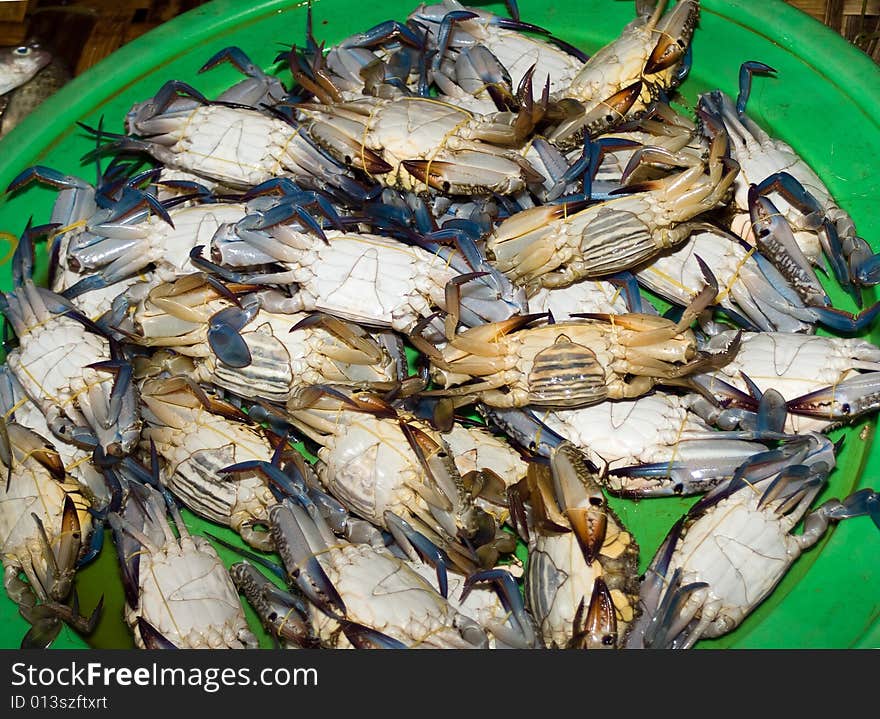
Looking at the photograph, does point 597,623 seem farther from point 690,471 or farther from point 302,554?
point 302,554

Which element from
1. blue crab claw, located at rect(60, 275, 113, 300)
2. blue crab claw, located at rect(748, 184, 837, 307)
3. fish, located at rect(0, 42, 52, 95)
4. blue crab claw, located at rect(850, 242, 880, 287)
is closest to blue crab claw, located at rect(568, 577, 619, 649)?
blue crab claw, located at rect(748, 184, 837, 307)

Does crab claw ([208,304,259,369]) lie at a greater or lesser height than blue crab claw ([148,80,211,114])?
lesser

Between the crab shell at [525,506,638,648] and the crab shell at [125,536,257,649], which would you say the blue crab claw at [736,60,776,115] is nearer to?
the crab shell at [525,506,638,648]

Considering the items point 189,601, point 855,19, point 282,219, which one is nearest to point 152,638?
point 189,601

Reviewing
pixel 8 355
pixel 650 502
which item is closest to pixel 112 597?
pixel 8 355

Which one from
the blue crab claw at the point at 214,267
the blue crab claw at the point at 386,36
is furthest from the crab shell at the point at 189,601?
the blue crab claw at the point at 386,36
